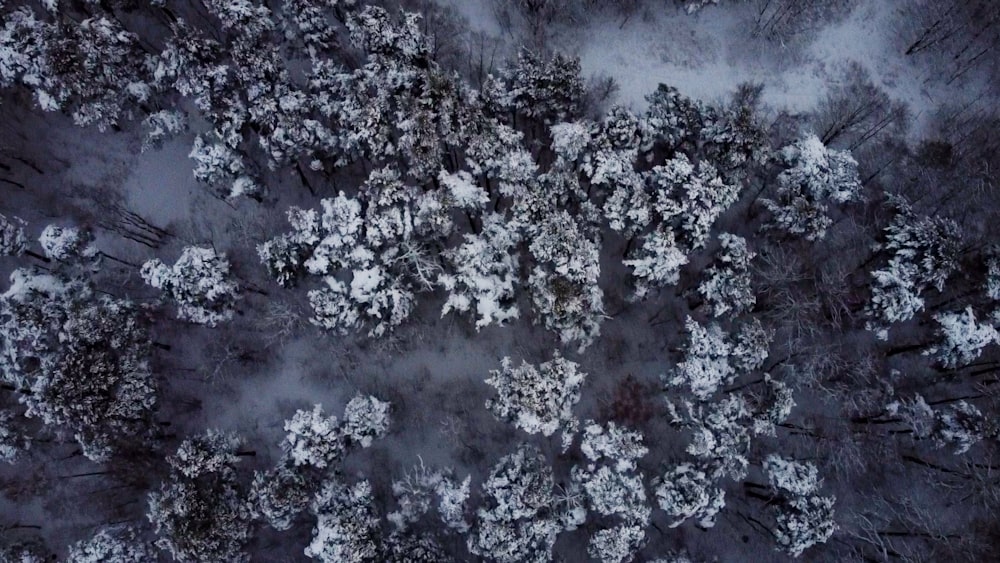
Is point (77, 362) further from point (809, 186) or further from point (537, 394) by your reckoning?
point (809, 186)

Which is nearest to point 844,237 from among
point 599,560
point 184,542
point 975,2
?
point 975,2

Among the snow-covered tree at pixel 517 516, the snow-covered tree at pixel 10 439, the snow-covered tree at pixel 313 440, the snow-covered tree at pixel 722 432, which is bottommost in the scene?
the snow-covered tree at pixel 517 516

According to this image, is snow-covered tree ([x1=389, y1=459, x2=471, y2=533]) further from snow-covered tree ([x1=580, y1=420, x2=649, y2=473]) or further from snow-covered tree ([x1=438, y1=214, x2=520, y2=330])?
snow-covered tree ([x1=438, y1=214, x2=520, y2=330])

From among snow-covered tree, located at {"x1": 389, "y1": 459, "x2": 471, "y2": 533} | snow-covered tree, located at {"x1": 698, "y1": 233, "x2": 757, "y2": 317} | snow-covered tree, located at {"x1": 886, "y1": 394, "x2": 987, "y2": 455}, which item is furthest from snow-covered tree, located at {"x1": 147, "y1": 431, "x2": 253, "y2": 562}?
snow-covered tree, located at {"x1": 886, "y1": 394, "x2": 987, "y2": 455}

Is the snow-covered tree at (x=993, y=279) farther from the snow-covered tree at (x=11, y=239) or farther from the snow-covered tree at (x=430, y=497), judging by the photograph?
the snow-covered tree at (x=11, y=239)

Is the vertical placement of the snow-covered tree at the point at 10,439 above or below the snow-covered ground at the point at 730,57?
below

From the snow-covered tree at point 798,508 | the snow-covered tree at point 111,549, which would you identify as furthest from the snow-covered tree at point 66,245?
the snow-covered tree at point 798,508
